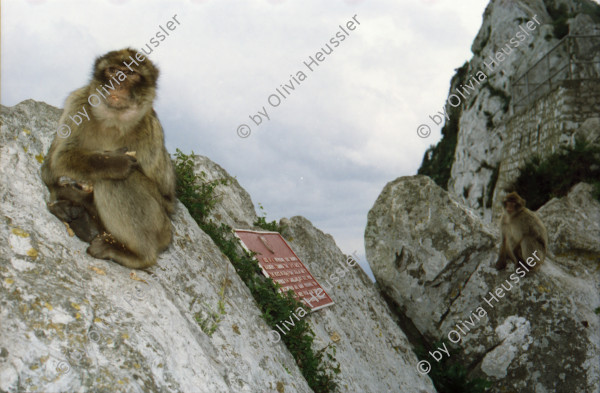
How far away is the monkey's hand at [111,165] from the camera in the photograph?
2740 mm

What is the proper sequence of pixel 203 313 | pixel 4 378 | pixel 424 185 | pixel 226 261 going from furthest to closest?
pixel 424 185 → pixel 226 261 → pixel 203 313 → pixel 4 378

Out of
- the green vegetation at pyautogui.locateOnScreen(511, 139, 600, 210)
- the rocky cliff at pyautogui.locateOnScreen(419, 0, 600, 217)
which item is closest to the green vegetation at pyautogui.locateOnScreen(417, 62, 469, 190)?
the rocky cliff at pyautogui.locateOnScreen(419, 0, 600, 217)

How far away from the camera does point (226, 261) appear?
447 cm

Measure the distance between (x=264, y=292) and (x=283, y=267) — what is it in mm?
743

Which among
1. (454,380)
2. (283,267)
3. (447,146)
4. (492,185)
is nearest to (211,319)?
(283,267)

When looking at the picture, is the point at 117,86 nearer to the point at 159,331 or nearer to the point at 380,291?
the point at 159,331

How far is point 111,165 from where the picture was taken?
2.74 meters

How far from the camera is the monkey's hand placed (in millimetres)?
2740

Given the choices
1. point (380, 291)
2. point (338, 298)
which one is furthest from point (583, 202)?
point (338, 298)

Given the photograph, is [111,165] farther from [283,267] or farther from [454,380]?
[454,380]

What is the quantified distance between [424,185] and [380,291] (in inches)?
74.6

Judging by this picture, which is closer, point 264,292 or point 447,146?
point 264,292

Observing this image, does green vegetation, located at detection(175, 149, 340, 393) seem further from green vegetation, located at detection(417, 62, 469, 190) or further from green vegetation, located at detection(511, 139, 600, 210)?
green vegetation, located at detection(417, 62, 469, 190)

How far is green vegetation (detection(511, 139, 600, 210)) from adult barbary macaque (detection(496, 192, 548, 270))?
267cm
